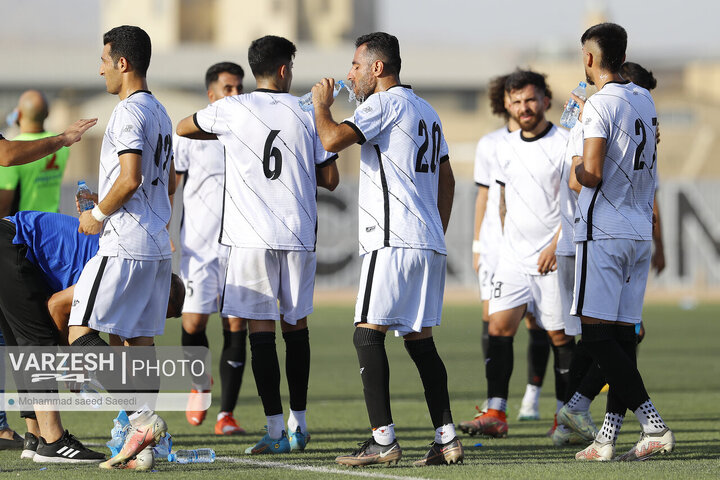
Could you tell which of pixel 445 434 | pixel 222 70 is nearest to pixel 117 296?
pixel 445 434

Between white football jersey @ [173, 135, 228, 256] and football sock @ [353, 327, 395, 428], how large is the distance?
269 cm

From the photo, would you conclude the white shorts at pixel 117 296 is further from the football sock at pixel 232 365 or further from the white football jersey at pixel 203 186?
the white football jersey at pixel 203 186

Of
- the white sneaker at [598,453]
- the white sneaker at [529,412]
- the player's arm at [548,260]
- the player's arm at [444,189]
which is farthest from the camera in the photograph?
the white sneaker at [529,412]

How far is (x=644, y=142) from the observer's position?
6344 millimetres

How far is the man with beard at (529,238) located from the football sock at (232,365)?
179cm

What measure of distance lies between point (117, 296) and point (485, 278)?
3.70 metres

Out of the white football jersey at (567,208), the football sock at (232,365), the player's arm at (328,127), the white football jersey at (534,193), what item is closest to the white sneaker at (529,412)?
the white football jersey at (534,193)

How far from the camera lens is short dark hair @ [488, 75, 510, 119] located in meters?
9.18

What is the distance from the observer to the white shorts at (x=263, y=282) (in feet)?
22.2

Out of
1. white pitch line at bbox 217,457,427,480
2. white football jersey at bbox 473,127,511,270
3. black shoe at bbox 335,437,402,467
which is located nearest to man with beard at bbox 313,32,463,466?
black shoe at bbox 335,437,402,467

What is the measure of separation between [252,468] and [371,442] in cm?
66

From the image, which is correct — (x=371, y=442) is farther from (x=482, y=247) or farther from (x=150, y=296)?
(x=482, y=247)

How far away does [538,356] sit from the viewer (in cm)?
898

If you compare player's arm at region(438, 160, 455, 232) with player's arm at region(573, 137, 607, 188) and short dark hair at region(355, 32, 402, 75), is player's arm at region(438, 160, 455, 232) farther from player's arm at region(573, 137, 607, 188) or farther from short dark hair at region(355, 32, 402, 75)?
player's arm at region(573, 137, 607, 188)
